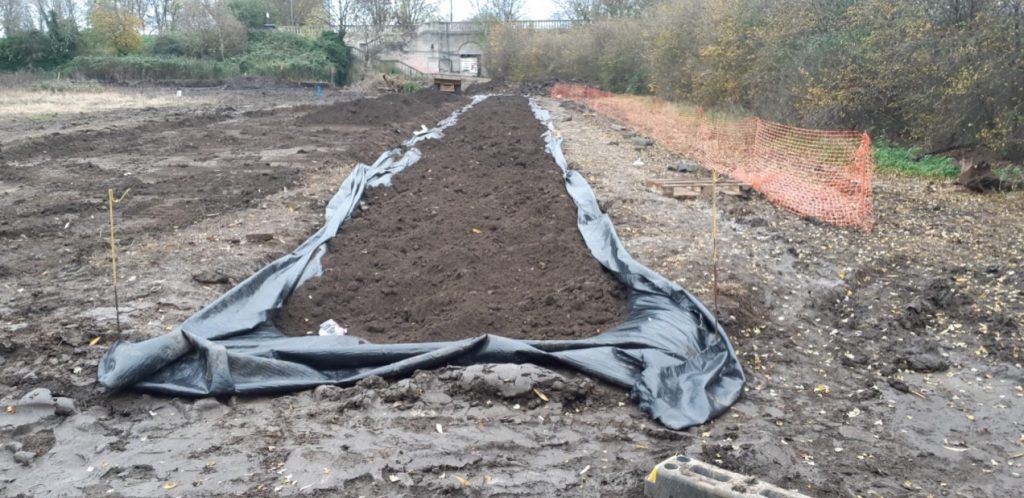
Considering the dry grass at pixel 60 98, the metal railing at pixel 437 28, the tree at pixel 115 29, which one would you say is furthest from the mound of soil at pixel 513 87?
the tree at pixel 115 29

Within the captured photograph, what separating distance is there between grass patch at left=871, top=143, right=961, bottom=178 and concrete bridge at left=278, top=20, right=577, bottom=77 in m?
39.1

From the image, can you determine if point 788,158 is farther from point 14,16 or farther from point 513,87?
point 14,16

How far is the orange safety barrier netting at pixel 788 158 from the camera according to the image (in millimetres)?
9898

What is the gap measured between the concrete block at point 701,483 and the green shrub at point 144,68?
42.3 metres

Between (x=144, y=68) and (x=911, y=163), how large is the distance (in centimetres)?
3878

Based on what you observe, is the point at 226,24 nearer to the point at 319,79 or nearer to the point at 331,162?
the point at 319,79

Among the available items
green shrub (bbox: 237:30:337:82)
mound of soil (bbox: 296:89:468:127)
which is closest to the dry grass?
mound of soil (bbox: 296:89:468:127)

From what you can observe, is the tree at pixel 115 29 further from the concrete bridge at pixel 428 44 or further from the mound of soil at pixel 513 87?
the mound of soil at pixel 513 87

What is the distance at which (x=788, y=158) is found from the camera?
13.0m

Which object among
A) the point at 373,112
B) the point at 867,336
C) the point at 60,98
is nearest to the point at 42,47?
the point at 60,98

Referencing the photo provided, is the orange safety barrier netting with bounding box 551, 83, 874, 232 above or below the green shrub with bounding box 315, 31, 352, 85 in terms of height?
below

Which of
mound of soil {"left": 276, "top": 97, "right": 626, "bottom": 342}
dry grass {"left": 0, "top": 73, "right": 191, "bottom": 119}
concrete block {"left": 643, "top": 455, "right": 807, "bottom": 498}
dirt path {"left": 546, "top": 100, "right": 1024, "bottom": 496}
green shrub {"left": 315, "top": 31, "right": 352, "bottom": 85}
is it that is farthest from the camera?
green shrub {"left": 315, "top": 31, "right": 352, "bottom": 85}

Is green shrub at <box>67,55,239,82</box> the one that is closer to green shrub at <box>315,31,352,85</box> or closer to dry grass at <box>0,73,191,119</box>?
dry grass at <box>0,73,191,119</box>

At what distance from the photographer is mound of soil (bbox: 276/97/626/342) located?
5.69 m
